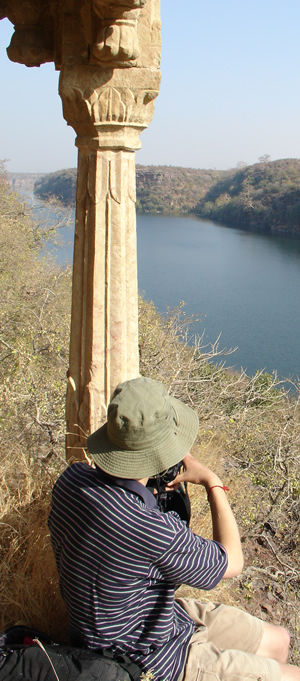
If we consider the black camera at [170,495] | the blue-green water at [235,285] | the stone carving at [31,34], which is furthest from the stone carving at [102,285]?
the blue-green water at [235,285]

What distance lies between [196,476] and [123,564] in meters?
0.44

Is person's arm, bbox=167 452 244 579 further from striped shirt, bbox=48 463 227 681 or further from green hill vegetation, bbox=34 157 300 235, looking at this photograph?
green hill vegetation, bbox=34 157 300 235

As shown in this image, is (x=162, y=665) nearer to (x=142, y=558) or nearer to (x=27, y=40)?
(x=142, y=558)

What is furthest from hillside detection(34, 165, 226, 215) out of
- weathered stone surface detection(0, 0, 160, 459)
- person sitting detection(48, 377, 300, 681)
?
person sitting detection(48, 377, 300, 681)

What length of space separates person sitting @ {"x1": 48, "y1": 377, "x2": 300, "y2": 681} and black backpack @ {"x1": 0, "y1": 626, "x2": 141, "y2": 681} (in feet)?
0.18

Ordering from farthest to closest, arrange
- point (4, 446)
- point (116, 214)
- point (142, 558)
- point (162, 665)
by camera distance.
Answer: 1. point (4, 446)
2. point (116, 214)
3. point (162, 665)
4. point (142, 558)

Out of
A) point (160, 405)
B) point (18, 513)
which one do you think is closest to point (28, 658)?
point (160, 405)

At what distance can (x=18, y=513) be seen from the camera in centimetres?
257

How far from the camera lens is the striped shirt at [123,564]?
1.49 meters

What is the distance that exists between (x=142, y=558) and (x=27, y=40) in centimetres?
236

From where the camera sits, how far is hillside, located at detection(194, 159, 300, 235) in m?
46.4

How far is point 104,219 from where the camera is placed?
2566 millimetres

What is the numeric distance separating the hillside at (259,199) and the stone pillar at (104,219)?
44840mm

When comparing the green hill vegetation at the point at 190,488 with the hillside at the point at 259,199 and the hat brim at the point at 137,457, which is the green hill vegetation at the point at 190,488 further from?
the hillside at the point at 259,199
